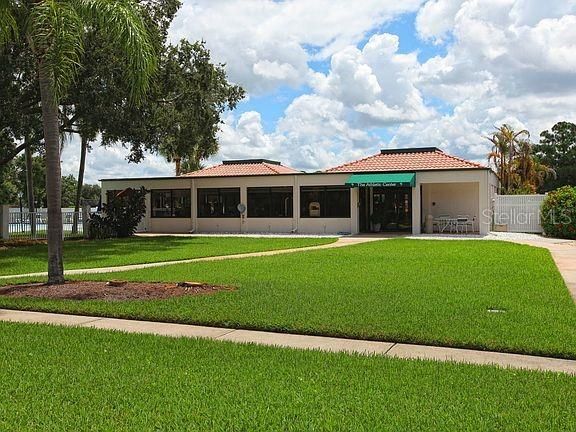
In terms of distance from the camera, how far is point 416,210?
28969mm

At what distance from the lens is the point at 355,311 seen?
345 inches

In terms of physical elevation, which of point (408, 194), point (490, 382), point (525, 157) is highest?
point (525, 157)

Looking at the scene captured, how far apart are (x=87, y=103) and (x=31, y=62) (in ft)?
7.44

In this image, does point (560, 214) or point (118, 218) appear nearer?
point (560, 214)

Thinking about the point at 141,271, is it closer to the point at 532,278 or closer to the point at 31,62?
the point at 532,278

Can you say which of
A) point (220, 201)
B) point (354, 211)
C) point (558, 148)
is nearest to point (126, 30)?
point (354, 211)

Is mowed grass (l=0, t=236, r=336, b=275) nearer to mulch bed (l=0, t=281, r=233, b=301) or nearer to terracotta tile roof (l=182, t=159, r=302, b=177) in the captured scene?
mulch bed (l=0, t=281, r=233, b=301)

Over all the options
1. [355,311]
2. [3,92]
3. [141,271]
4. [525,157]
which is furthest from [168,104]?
[525,157]

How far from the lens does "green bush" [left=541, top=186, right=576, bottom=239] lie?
27062 millimetres

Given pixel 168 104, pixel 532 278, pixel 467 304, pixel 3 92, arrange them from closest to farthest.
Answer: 1. pixel 467 304
2. pixel 532 278
3. pixel 3 92
4. pixel 168 104

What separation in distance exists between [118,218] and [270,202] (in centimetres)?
791

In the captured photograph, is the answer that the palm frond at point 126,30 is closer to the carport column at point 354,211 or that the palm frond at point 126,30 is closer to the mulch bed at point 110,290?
the mulch bed at point 110,290

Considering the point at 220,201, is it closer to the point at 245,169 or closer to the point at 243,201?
the point at 243,201

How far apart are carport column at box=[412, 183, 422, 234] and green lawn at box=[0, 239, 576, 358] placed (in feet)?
42.0
